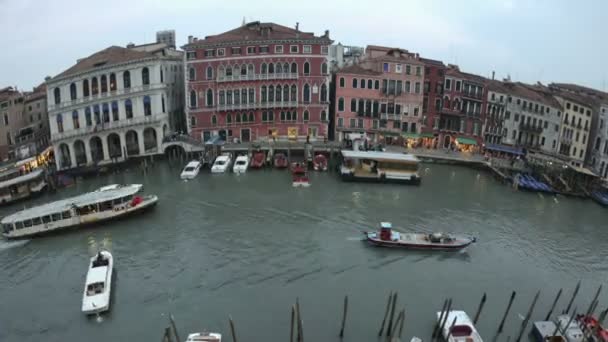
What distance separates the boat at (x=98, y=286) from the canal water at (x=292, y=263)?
56 cm

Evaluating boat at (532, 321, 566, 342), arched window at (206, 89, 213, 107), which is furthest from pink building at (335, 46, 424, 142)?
boat at (532, 321, 566, 342)

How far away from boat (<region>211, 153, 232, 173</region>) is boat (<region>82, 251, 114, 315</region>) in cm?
1835

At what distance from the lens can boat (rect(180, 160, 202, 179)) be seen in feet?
138

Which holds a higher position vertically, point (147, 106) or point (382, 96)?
point (382, 96)

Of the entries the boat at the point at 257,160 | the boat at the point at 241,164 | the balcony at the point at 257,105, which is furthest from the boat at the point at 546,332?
the balcony at the point at 257,105

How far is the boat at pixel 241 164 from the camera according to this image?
144ft

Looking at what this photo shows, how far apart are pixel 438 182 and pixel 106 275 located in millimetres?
30003

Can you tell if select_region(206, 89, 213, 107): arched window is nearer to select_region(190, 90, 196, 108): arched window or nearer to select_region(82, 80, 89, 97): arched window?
select_region(190, 90, 196, 108): arched window

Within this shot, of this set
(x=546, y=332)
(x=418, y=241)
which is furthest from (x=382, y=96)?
(x=546, y=332)

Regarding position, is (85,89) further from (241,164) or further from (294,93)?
(294,93)

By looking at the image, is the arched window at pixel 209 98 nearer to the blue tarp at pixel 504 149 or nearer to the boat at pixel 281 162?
the boat at pixel 281 162

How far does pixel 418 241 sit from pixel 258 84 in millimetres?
26746

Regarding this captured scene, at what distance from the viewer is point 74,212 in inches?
1248

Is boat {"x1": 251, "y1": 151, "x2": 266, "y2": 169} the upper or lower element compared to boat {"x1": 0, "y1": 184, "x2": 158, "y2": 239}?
upper
